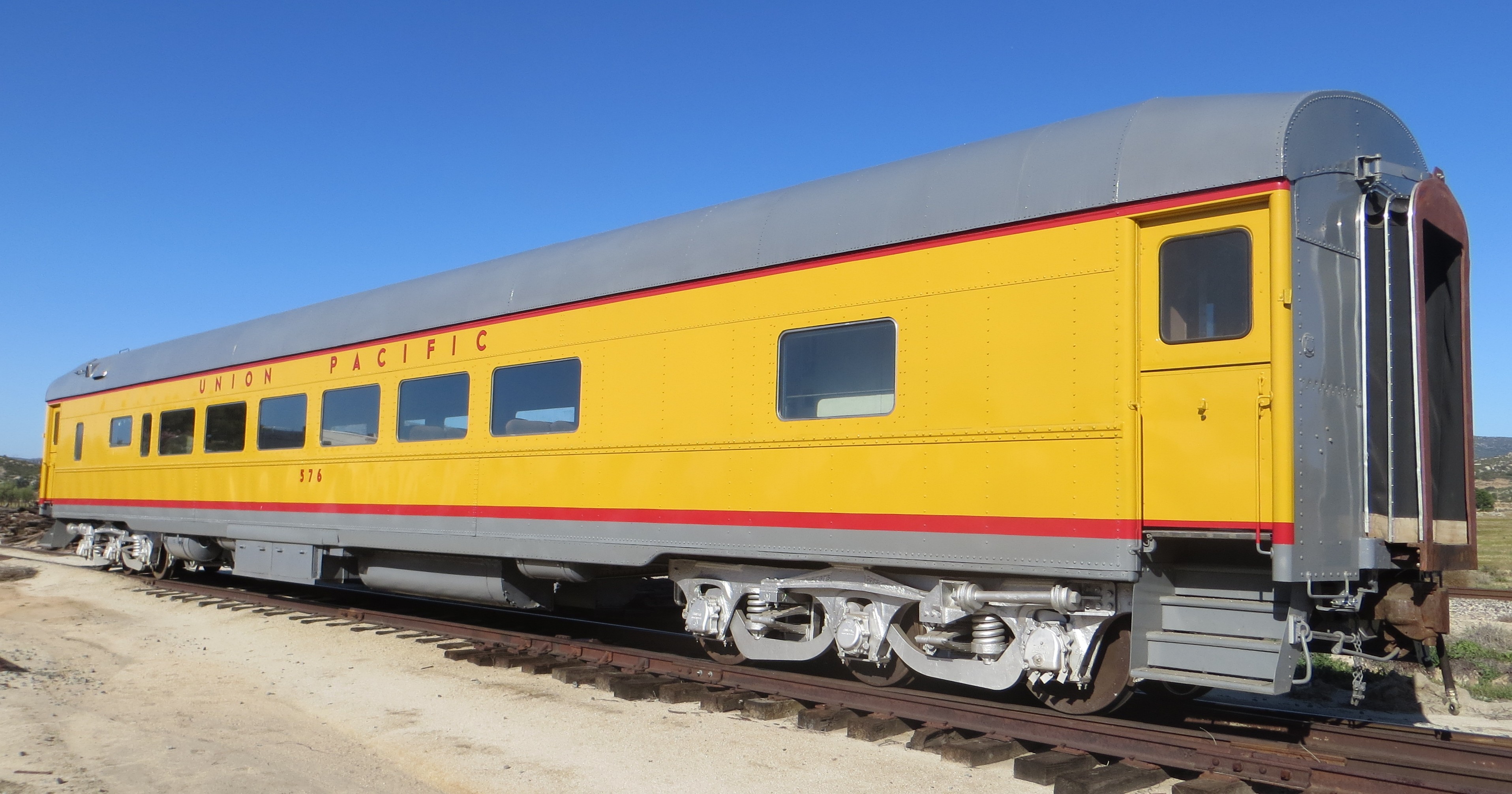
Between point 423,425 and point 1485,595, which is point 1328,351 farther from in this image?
point 1485,595

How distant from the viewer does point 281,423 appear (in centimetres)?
1202

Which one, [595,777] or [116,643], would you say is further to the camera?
[116,643]

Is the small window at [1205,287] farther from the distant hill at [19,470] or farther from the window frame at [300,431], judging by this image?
the distant hill at [19,470]

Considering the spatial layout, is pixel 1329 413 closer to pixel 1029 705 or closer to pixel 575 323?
pixel 1029 705

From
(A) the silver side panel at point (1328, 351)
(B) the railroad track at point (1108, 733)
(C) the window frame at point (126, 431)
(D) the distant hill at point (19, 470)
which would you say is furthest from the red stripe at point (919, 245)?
(D) the distant hill at point (19, 470)

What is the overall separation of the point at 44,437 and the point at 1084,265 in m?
18.9

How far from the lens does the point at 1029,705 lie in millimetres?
6945

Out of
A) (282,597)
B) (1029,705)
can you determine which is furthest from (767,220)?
(282,597)

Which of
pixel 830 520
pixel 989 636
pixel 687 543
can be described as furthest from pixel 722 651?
pixel 989 636

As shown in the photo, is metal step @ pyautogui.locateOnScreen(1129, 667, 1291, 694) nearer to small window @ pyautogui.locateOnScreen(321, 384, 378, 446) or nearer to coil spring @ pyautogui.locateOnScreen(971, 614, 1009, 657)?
coil spring @ pyautogui.locateOnScreen(971, 614, 1009, 657)

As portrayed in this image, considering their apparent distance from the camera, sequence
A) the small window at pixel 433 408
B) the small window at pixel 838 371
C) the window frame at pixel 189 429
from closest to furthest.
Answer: the small window at pixel 838 371 < the small window at pixel 433 408 < the window frame at pixel 189 429

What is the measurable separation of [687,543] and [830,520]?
4.23ft

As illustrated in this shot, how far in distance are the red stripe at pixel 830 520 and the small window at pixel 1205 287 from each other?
3.35ft

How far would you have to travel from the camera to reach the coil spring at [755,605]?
7500mm
